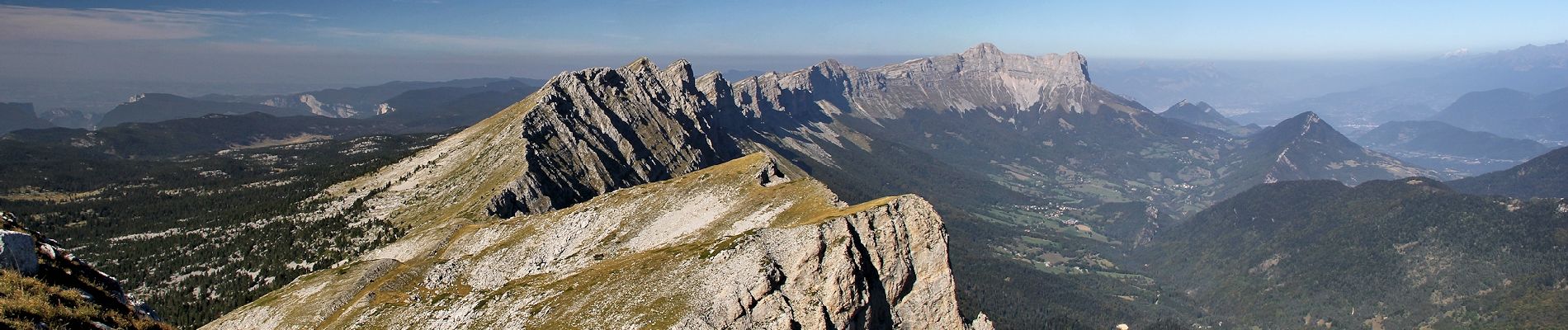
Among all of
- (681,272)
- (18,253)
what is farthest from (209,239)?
(18,253)

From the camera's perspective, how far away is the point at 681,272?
67625mm

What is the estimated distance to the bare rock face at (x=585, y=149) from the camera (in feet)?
452

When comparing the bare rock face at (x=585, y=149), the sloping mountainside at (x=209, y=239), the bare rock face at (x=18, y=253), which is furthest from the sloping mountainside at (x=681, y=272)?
the bare rock face at (x=585, y=149)

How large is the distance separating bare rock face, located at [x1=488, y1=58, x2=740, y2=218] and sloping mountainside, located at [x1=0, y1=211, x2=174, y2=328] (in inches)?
3317

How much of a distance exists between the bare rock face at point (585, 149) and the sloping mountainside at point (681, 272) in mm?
36573

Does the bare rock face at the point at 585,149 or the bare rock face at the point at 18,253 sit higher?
the bare rock face at the point at 18,253

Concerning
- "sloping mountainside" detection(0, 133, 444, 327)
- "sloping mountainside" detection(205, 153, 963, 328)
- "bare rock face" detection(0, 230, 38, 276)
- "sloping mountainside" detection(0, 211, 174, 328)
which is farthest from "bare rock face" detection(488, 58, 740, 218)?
"bare rock face" detection(0, 230, 38, 276)

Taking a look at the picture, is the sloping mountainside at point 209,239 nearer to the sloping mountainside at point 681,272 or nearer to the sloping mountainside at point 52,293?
the sloping mountainside at point 681,272

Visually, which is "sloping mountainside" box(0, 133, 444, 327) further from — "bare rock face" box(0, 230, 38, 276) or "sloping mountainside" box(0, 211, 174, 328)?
"bare rock face" box(0, 230, 38, 276)

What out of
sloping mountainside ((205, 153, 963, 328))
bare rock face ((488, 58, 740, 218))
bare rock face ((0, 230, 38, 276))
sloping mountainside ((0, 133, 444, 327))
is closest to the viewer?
bare rock face ((0, 230, 38, 276))

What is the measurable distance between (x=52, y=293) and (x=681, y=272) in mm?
41935

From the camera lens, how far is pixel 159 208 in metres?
187

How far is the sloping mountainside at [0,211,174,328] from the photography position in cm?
3180

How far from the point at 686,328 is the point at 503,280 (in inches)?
1334
